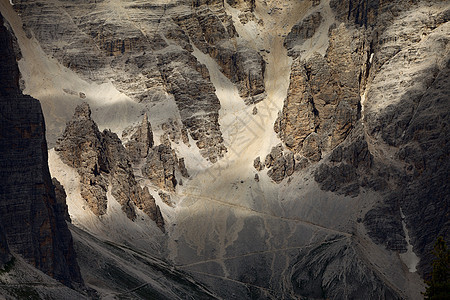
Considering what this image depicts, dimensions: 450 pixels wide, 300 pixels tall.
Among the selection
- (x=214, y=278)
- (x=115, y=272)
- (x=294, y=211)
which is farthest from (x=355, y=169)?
(x=115, y=272)

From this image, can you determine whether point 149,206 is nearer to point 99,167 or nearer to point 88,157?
point 99,167

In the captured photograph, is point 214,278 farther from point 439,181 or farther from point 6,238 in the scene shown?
point 6,238

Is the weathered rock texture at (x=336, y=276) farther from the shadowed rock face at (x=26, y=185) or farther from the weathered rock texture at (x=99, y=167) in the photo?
the shadowed rock face at (x=26, y=185)

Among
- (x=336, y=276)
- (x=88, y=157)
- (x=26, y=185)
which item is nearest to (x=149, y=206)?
(x=88, y=157)

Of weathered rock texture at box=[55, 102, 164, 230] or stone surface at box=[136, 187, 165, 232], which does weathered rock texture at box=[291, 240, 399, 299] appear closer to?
stone surface at box=[136, 187, 165, 232]

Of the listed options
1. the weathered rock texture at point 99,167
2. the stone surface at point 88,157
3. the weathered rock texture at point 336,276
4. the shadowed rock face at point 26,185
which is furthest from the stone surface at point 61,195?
the weathered rock texture at point 336,276

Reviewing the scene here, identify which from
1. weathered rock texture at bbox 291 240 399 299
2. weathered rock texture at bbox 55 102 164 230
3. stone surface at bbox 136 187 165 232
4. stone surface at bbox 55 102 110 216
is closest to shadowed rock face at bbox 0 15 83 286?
stone surface at bbox 55 102 110 216
